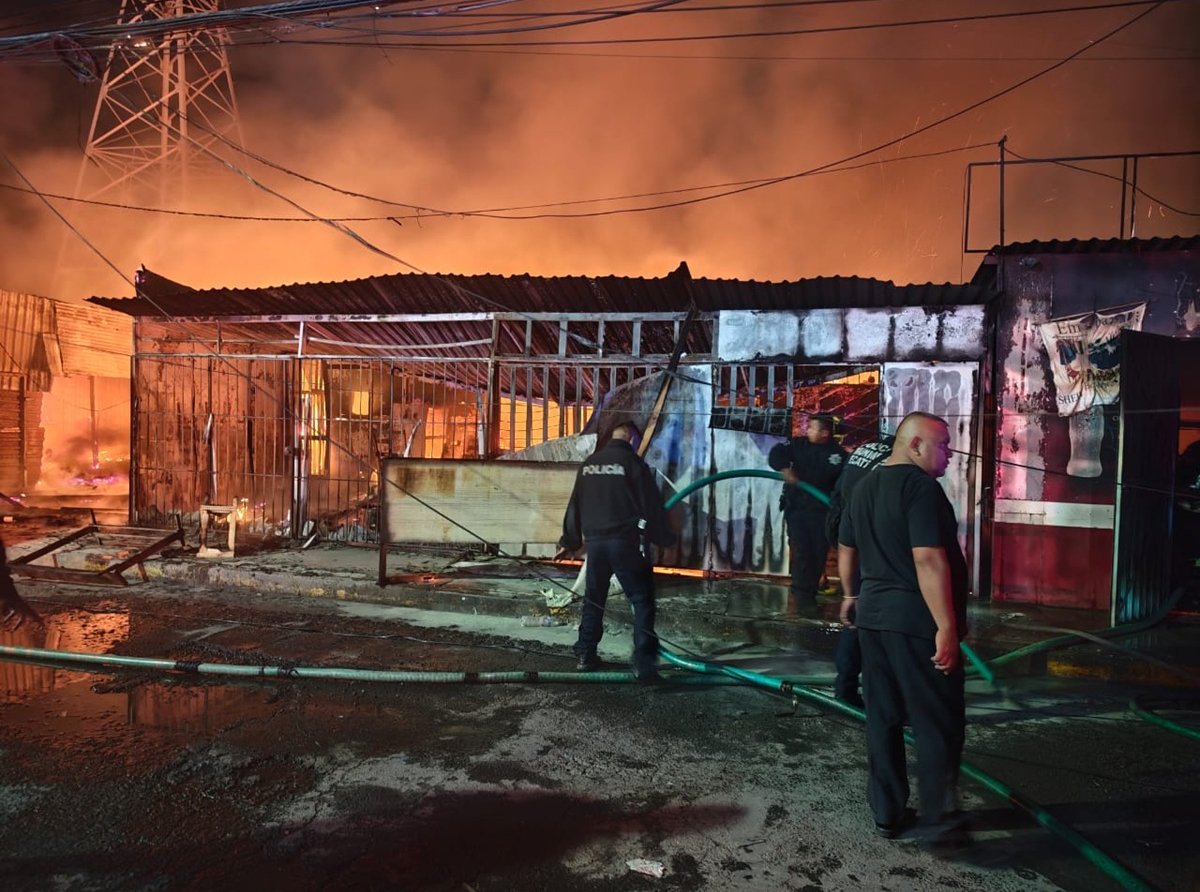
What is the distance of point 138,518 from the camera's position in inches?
428

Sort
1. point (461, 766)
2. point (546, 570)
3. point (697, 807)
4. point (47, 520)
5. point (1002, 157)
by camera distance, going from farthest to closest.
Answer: point (47, 520) < point (546, 570) < point (1002, 157) < point (461, 766) < point (697, 807)

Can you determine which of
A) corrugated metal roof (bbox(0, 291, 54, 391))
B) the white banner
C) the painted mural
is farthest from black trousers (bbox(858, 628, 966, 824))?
corrugated metal roof (bbox(0, 291, 54, 391))

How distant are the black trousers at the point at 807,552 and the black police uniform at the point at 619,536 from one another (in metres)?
2.01

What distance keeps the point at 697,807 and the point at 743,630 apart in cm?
313

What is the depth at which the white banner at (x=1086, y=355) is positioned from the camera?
7.17m

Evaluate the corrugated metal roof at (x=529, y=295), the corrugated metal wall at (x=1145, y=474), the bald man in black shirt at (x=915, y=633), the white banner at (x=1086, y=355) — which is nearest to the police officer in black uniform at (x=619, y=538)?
the bald man in black shirt at (x=915, y=633)

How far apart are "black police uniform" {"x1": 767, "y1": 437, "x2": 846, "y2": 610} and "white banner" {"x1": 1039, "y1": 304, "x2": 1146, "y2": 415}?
2.67 m

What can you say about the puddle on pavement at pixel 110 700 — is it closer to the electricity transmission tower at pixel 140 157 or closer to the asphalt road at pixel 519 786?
the asphalt road at pixel 519 786

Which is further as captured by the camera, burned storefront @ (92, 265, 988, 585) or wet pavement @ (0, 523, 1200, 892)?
burned storefront @ (92, 265, 988, 585)

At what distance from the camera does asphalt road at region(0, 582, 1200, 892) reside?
118 inches

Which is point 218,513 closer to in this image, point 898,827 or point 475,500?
point 475,500

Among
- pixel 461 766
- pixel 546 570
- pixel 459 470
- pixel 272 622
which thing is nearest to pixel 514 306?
pixel 459 470

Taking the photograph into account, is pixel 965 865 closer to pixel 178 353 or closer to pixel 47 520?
pixel 178 353

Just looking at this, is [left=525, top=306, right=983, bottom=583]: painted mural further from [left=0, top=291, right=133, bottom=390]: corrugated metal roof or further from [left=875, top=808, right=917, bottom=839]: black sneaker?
[left=0, top=291, right=133, bottom=390]: corrugated metal roof
